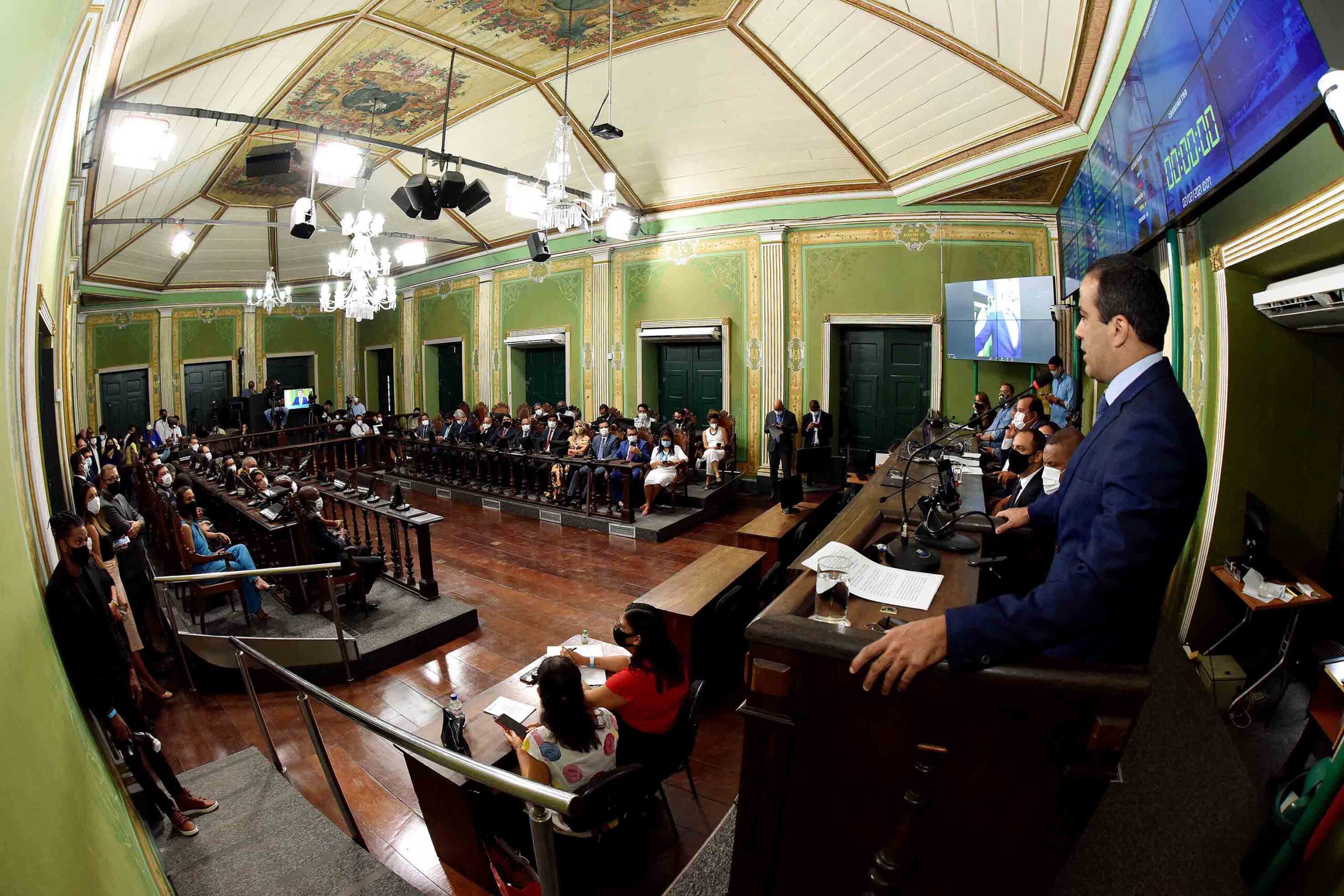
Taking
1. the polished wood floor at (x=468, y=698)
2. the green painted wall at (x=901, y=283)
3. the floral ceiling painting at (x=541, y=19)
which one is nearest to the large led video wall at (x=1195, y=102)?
the polished wood floor at (x=468, y=698)

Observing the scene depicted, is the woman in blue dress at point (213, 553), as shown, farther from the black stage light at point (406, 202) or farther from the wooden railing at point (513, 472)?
the wooden railing at point (513, 472)

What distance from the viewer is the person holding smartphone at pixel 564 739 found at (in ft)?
6.61

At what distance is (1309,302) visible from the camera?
2.44 metres

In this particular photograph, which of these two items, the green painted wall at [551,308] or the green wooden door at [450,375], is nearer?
the green painted wall at [551,308]

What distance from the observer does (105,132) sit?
561 cm

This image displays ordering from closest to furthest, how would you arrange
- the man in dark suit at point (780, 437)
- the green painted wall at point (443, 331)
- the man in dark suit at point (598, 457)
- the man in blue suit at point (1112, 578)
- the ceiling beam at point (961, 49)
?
1. the man in blue suit at point (1112, 578)
2. the ceiling beam at point (961, 49)
3. the man in dark suit at point (598, 457)
4. the man in dark suit at point (780, 437)
5. the green painted wall at point (443, 331)

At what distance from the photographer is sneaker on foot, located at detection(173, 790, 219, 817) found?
8.36 feet

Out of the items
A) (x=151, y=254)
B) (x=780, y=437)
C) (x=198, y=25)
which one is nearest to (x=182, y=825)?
(x=198, y=25)

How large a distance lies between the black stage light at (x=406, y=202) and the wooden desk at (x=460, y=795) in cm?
506

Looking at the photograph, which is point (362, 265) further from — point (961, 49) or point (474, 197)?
point (961, 49)

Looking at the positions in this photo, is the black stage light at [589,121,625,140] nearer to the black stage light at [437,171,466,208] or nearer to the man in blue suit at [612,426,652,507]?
the black stage light at [437,171,466,208]

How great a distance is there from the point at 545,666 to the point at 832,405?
300 inches

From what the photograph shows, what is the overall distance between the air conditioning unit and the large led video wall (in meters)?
0.51

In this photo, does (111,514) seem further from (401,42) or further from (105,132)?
(401,42)
